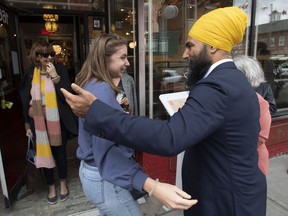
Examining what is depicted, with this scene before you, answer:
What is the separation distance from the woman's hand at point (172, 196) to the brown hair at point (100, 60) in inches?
23.7

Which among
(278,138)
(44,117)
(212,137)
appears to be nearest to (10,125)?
(44,117)

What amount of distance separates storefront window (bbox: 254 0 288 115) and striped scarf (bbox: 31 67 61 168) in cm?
329

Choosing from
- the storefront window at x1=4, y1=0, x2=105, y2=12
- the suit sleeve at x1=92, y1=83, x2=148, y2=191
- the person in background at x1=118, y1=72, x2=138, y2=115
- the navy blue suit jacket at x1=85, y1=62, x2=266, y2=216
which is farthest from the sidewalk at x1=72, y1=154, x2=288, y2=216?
the storefront window at x1=4, y1=0, x2=105, y2=12

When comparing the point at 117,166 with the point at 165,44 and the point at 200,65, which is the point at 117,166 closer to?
the point at 200,65

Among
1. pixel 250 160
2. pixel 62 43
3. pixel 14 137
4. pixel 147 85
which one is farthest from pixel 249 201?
pixel 62 43

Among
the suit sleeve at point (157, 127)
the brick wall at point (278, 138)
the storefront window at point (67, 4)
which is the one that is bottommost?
the brick wall at point (278, 138)

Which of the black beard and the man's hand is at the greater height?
the black beard

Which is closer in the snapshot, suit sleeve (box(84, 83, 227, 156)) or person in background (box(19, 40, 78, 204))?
suit sleeve (box(84, 83, 227, 156))

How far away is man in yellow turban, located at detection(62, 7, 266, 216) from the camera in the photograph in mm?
982

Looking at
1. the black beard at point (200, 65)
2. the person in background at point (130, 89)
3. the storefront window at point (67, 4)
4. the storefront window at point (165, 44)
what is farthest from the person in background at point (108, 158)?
the storefront window at point (67, 4)

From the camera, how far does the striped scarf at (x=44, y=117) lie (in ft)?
9.89

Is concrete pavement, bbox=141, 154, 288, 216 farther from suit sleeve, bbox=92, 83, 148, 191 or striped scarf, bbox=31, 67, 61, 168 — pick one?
suit sleeve, bbox=92, 83, 148, 191

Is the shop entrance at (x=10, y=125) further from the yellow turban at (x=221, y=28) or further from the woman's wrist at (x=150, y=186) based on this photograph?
the yellow turban at (x=221, y=28)

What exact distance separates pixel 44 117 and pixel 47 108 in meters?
0.14
